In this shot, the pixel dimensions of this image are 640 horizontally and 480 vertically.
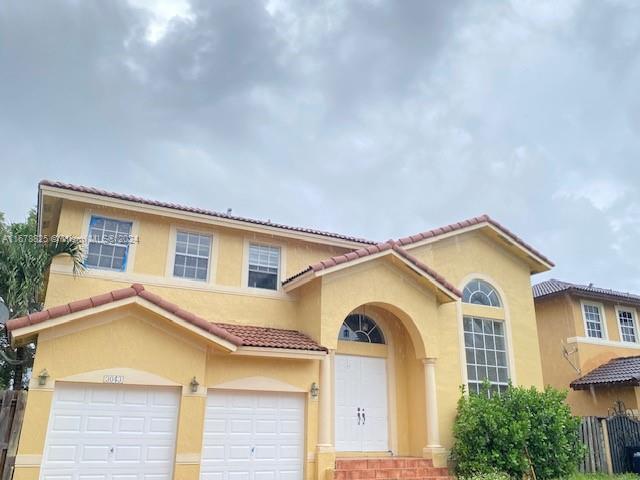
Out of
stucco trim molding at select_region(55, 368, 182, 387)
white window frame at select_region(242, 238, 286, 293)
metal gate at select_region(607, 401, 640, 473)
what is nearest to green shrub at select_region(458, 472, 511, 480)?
metal gate at select_region(607, 401, 640, 473)

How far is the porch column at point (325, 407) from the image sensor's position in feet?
40.4

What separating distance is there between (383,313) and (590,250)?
116ft

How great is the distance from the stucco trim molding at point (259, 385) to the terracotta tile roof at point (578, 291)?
1432 centimetres

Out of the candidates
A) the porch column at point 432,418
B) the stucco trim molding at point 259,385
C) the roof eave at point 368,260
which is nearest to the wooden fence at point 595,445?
the porch column at point 432,418

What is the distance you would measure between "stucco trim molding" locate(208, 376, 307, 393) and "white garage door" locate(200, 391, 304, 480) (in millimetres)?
217

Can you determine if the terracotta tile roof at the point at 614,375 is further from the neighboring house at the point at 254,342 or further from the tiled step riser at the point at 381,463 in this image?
the tiled step riser at the point at 381,463

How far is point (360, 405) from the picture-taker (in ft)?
47.6

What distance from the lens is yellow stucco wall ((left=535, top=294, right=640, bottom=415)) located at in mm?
20484

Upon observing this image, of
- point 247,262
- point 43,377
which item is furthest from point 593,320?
point 43,377

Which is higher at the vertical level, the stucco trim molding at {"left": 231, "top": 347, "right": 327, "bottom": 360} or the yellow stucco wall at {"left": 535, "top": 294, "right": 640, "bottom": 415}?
the yellow stucco wall at {"left": 535, "top": 294, "right": 640, "bottom": 415}

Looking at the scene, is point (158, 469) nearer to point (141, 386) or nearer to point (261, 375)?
point (141, 386)

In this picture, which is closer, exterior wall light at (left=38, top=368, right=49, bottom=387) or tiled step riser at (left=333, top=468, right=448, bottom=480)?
exterior wall light at (left=38, top=368, right=49, bottom=387)

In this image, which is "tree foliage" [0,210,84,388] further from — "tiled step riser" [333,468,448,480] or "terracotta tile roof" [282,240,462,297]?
"tiled step riser" [333,468,448,480]

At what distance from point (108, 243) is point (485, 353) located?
11.9m
